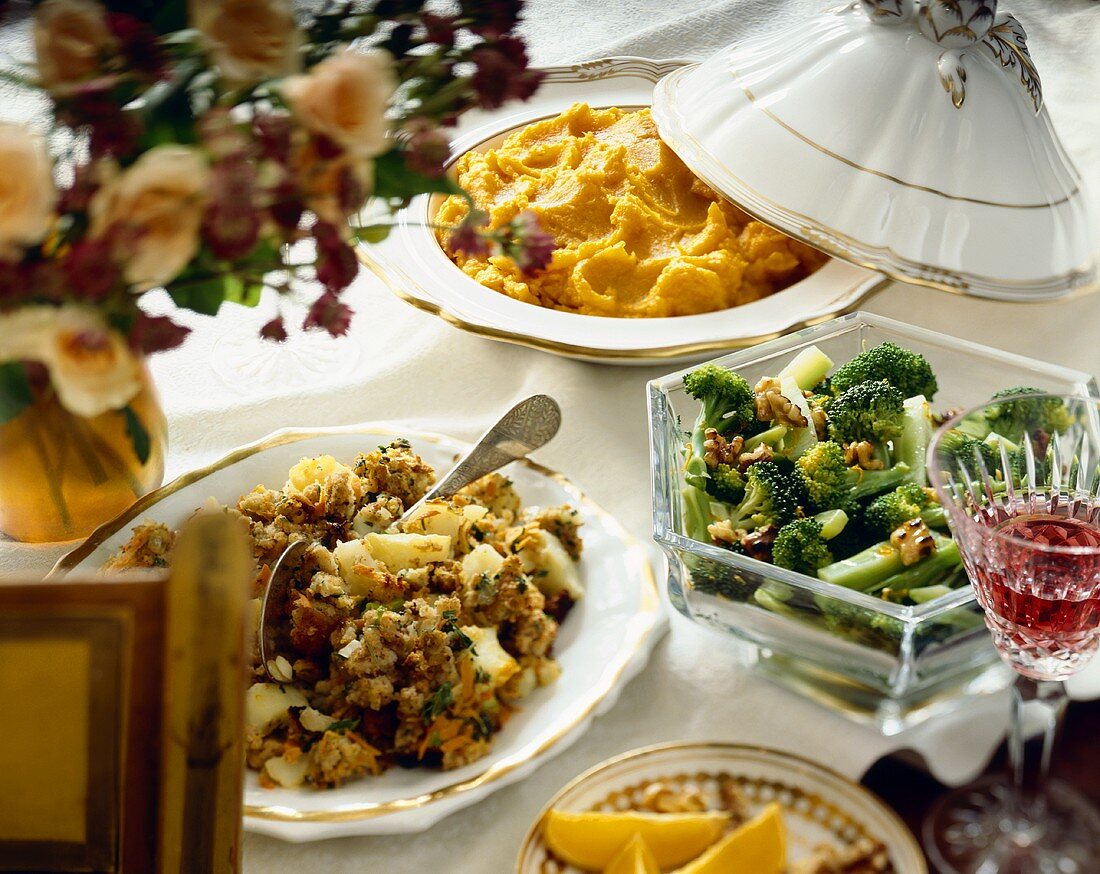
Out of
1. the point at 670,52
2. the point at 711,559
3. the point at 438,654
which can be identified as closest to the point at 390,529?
the point at 438,654

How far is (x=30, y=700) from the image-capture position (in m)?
0.56

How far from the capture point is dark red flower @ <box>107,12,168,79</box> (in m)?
0.63

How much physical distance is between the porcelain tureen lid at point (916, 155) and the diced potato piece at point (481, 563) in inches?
26.1

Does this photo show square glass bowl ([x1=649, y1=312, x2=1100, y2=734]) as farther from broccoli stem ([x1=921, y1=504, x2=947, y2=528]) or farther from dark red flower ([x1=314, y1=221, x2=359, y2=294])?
dark red flower ([x1=314, y1=221, x2=359, y2=294])

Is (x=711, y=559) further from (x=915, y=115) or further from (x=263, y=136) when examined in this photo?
(x=915, y=115)

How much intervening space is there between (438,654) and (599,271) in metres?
0.75

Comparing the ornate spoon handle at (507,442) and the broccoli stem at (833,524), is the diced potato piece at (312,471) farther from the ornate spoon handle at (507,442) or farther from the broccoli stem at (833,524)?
the broccoli stem at (833,524)

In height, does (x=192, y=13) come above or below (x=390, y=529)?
above

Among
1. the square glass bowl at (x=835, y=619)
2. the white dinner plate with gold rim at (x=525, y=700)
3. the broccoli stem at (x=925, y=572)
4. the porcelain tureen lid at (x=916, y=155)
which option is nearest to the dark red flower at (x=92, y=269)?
the white dinner plate with gold rim at (x=525, y=700)

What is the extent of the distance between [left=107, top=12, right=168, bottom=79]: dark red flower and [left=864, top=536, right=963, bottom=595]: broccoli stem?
2.19 ft

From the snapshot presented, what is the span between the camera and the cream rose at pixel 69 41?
616mm

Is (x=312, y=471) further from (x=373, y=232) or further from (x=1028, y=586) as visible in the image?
(x=1028, y=586)

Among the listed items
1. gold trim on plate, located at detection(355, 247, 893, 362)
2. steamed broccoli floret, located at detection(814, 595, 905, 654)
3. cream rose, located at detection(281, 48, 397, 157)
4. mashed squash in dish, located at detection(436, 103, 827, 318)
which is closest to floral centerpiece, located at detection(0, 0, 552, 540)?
cream rose, located at detection(281, 48, 397, 157)

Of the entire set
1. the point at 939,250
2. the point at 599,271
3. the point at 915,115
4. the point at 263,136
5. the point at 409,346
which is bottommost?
the point at 409,346
